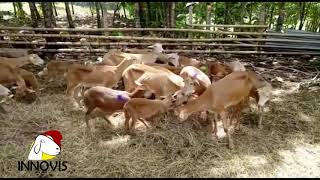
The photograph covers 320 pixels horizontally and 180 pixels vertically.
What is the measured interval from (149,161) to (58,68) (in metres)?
2.94

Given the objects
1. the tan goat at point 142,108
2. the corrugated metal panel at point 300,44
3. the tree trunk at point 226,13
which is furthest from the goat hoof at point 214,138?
the tree trunk at point 226,13

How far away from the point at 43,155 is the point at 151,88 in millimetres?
1808

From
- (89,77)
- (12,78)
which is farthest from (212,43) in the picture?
(12,78)

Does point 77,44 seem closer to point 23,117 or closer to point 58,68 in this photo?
point 58,68

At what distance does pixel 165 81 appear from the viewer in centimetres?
484

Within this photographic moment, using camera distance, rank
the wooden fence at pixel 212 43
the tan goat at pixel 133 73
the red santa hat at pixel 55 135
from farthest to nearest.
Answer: the wooden fence at pixel 212 43 < the tan goat at pixel 133 73 < the red santa hat at pixel 55 135

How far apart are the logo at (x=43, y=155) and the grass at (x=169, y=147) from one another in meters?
0.07

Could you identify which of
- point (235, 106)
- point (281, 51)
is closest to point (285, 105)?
point (235, 106)

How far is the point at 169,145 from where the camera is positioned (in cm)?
404

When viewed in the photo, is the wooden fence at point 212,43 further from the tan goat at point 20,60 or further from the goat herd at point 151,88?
the goat herd at point 151,88

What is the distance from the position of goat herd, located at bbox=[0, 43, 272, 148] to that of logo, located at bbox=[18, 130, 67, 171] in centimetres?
65

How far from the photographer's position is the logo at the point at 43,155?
11.6 feet

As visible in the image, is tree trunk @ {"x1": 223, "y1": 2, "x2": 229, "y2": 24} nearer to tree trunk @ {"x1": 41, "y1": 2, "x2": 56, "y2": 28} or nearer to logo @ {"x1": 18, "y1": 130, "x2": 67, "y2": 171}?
tree trunk @ {"x1": 41, "y1": 2, "x2": 56, "y2": 28}

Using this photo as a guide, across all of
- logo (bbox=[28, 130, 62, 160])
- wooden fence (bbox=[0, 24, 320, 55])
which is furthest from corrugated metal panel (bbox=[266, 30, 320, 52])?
logo (bbox=[28, 130, 62, 160])
